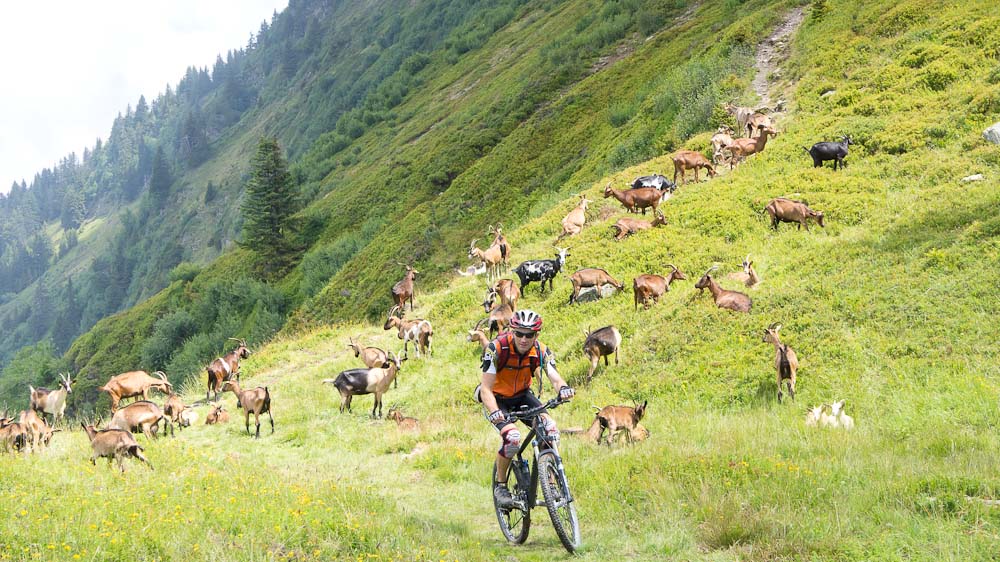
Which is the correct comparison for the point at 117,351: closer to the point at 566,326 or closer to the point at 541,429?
the point at 566,326

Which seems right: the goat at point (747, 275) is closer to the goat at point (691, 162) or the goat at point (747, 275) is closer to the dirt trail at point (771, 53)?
the goat at point (691, 162)

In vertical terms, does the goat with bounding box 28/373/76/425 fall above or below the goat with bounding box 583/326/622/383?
above

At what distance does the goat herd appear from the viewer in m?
12.1

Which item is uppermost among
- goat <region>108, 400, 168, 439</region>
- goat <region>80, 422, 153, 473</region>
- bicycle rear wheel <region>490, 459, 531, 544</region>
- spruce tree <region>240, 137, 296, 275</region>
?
goat <region>80, 422, 153, 473</region>

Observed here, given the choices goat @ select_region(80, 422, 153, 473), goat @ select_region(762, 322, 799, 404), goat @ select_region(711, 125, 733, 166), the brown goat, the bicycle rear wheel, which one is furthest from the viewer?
goat @ select_region(711, 125, 733, 166)

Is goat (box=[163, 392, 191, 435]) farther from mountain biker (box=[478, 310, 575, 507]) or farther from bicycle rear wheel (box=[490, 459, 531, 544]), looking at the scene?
mountain biker (box=[478, 310, 575, 507])

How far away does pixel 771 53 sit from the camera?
3675cm

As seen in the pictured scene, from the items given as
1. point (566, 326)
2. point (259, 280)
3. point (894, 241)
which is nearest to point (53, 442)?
point (566, 326)

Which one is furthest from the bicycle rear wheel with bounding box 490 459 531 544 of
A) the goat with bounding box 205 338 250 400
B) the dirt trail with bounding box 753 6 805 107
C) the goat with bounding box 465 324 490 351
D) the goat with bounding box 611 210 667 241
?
the dirt trail with bounding box 753 6 805 107

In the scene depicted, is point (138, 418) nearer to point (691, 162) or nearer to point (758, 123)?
point (691, 162)

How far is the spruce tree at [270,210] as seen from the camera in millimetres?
68500

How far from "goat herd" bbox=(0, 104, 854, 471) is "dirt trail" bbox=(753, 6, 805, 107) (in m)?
5.97

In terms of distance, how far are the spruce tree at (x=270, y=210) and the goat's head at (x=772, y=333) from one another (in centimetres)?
6118

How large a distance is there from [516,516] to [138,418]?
33.2ft
